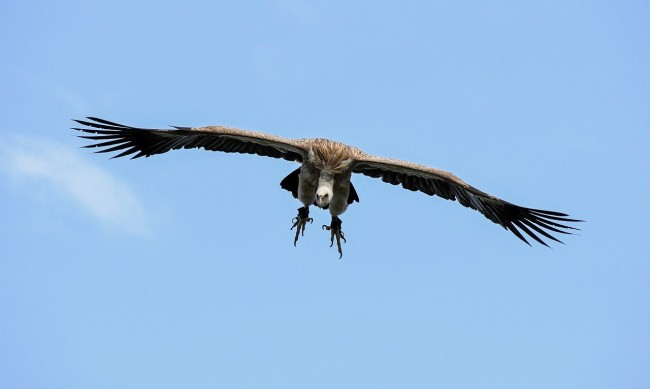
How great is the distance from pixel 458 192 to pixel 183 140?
3.36 m

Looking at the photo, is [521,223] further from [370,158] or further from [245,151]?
[245,151]

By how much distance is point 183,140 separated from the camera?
46.2ft

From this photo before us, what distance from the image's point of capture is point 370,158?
45.6 ft

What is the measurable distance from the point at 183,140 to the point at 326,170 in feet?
5.87

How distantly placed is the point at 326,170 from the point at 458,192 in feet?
5.39

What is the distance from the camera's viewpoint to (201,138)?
46.2ft

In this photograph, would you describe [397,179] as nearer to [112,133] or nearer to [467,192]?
[467,192]

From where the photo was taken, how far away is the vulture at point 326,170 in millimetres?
13766

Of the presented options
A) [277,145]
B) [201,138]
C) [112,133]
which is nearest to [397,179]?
[277,145]

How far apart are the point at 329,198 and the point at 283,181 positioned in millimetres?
868

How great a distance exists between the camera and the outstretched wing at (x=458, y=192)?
13797 mm

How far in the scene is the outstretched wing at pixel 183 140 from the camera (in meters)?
13.8

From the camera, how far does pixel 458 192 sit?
46.2 feet

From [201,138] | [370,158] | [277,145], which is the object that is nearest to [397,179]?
[370,158]
